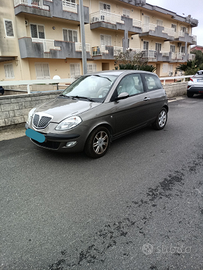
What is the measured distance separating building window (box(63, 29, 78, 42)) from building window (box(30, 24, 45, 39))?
2.40m

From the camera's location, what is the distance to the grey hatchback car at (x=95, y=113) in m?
3.70

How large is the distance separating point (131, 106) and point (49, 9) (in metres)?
16.3

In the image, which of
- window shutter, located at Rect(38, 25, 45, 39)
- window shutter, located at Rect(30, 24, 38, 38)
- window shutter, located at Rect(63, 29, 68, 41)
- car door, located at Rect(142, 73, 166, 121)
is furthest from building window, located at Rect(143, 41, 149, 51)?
car door, located at Rect(142, 73, 166, 121)

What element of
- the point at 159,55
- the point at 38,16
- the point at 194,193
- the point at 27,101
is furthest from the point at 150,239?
the point at 159,55

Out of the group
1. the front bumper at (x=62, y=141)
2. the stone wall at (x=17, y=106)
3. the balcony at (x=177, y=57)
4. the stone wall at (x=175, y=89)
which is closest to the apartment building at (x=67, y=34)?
the balcony at (x=177, y=57)

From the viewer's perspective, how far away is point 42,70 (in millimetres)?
18312

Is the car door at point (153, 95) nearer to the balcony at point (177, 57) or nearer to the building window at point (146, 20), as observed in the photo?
the building window at point (146, 20)

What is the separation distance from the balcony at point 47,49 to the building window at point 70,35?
4.95 ft

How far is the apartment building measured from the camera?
16078 mm

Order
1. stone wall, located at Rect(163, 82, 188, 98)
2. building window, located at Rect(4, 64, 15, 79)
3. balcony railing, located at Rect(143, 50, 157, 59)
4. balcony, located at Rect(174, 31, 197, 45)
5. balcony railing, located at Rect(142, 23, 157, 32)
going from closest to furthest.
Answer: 1. stone wall, located at Rect(163, 82, 188, 98)
2. building window, located at Rect(4, 64, 15, 79)
3. balcony railing, located at Rect(143, 50, 157, 59)
4. balcony railing, located at Rect(142, 23, 157, 32)
5. balcony, located at Rect(174, 31, 197, 45)

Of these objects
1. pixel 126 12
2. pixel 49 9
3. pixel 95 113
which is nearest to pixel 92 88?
pixel 95 113

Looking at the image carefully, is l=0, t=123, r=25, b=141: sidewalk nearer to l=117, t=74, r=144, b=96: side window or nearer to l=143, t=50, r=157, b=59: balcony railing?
l=117, t=74, r=144, b=96: side window

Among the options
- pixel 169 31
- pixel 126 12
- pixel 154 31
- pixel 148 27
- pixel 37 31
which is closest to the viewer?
pixel 37 31

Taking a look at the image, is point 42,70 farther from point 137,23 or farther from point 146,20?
point 146,20
